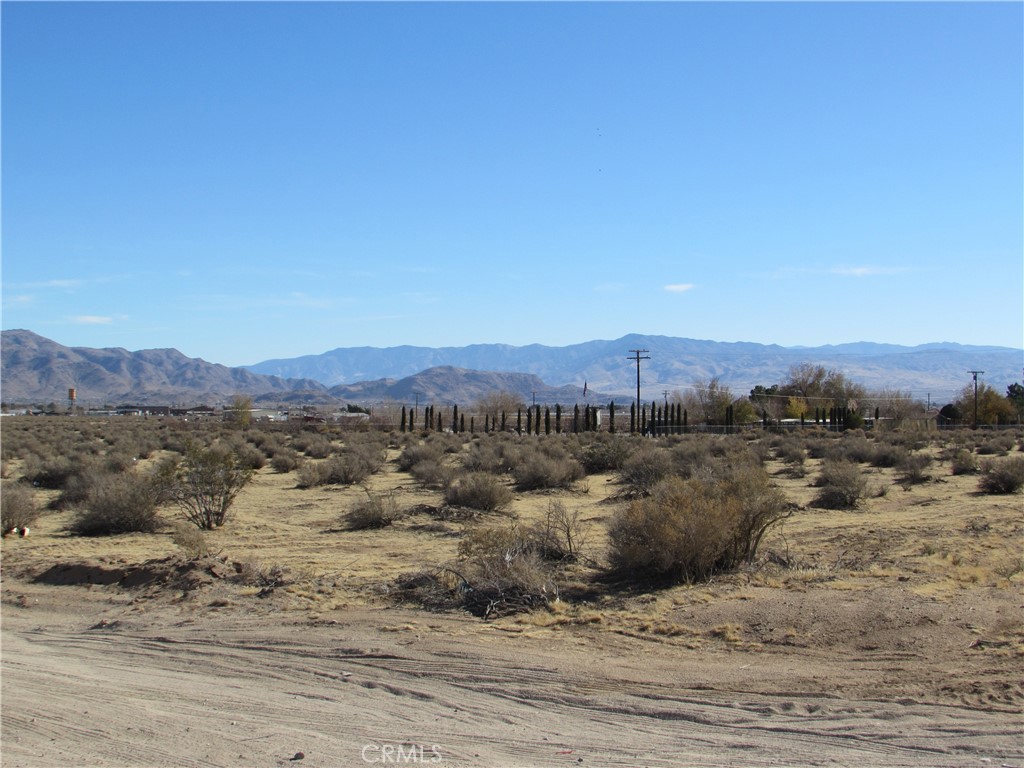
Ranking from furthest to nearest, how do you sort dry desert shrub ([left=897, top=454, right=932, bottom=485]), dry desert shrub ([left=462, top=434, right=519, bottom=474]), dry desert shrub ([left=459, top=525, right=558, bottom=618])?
1. dry desert shrub ([left=462, top=434, right=519, bottom=474])
2. dry desert shrub ([left=897, top=454, right=932, bottom=485])
3. dry desert shrub ([left=459, top=525, right=558, bottom=618])

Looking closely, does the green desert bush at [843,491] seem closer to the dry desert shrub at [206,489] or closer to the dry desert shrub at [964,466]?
the dry desert shrub at [964,466]

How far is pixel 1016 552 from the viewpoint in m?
16.0

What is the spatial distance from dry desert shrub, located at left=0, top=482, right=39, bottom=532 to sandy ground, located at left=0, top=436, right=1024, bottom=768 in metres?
3.64

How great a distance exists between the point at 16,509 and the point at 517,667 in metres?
15.1

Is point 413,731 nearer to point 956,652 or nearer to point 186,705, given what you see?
point 186,705

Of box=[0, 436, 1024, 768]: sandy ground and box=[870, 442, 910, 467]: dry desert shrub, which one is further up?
box=[870, 442, 910, 467]: dry desert shrub

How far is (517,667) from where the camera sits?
9.88 meters

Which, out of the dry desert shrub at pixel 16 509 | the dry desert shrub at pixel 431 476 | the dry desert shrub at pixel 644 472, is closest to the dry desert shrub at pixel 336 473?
the dry desert shrub at pixel 431 476

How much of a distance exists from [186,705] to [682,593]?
680 cm

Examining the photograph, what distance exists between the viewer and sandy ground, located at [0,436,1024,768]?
775 cm

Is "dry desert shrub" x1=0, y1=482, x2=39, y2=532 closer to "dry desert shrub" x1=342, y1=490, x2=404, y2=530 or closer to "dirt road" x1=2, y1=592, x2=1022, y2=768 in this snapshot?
"dry desert shrub" x1=342, y1=490, x2=404, y2=530

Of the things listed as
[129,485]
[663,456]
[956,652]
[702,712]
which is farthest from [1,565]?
[663,456]

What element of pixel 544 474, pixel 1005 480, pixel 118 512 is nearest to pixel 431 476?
pixel 544 474

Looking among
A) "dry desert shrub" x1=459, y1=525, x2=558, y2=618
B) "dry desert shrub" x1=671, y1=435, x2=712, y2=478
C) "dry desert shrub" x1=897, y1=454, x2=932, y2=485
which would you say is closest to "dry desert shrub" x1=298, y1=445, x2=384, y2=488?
"dry desert shrub" x1=671, y1=435, x2=712, y2=478
